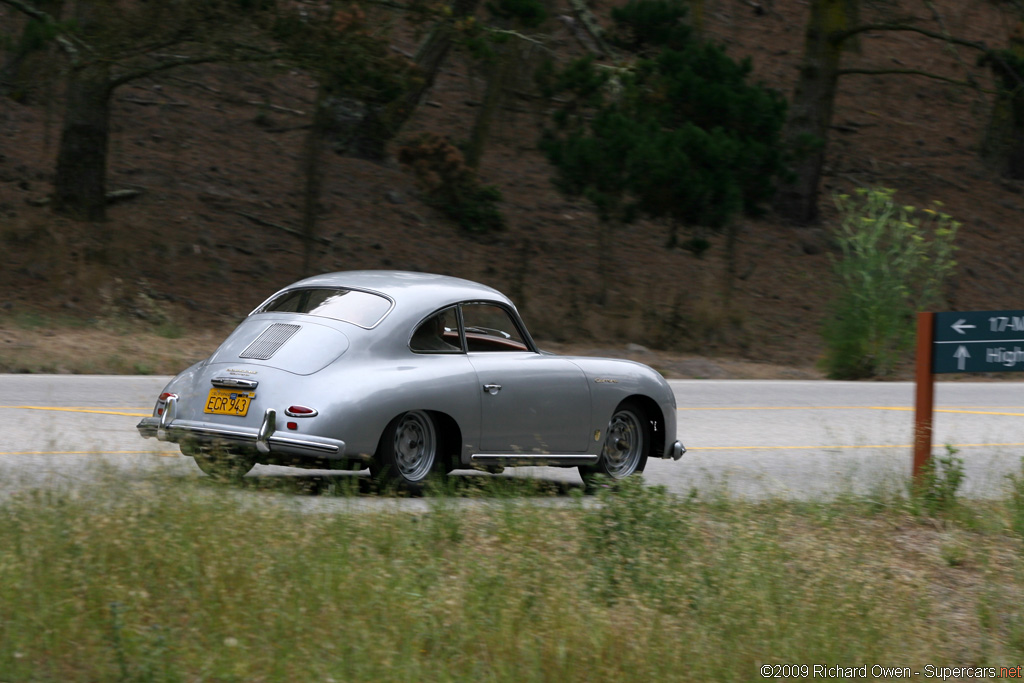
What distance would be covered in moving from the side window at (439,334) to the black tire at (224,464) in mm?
1347

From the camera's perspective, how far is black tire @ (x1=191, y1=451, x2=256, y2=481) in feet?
24.5

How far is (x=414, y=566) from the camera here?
5.86 metres

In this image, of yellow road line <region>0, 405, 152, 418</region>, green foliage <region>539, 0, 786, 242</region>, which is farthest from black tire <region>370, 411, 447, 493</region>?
green foliage <region>539, 0, 786, 242</region>

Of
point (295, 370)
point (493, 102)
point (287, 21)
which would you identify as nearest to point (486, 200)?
point (493, 102)

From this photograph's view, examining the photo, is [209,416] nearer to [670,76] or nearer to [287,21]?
[287,21]

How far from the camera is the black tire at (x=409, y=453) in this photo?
26.3 feet

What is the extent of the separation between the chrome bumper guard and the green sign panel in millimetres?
4247

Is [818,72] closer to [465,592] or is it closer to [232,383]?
[232,383]

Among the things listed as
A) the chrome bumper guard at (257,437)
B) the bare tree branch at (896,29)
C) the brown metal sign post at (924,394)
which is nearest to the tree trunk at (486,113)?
the bare tree branch at (896,29)

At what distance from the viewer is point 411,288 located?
8.75 m

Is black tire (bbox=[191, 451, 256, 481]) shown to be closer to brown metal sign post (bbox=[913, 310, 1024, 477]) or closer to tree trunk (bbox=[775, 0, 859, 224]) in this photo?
brown metal sign post (bbox=[913, 310, 1024, 477])

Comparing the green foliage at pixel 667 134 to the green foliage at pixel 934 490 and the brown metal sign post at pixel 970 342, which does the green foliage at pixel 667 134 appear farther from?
the green foliage at pixel 934 490

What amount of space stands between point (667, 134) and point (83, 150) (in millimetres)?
10806

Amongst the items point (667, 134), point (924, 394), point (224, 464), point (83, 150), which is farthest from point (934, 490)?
point (83, 150)
